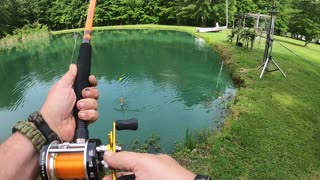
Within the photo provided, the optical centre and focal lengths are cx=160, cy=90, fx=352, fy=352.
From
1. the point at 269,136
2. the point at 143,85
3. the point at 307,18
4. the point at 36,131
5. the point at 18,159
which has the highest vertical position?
the point at 36,131

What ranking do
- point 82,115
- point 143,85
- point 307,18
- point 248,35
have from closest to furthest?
point 82,115
point 143,85
point 248,35
point 307,18

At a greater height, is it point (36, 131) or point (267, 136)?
point (36, 131)

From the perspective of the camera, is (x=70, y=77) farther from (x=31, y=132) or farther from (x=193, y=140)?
(x=193, y=140)

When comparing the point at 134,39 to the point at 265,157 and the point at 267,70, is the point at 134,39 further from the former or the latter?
the point at 265,157

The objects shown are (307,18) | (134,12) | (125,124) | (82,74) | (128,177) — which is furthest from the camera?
(134,12)

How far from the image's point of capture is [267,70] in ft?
46.4

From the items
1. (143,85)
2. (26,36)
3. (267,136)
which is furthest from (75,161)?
(26,36)

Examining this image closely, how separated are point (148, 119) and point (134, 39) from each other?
23.1 m

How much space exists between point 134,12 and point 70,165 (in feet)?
157

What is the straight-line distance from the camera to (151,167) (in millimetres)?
1316

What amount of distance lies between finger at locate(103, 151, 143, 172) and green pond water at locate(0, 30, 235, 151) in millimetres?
6985

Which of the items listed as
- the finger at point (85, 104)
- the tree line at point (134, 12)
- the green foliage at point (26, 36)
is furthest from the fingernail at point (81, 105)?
the tree line at point (134, 12)

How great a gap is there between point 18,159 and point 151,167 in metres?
0.85

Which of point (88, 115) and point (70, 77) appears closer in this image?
point (88, 115)
